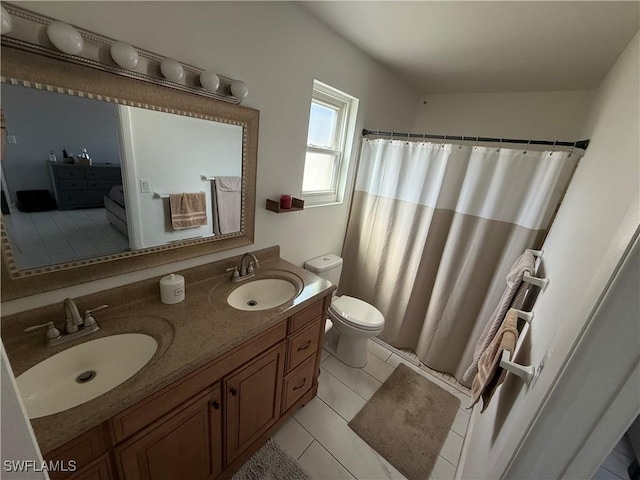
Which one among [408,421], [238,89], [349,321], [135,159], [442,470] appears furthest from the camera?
[349,321]

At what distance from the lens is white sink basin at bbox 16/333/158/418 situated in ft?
2.50

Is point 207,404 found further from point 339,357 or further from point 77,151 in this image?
point 339,357

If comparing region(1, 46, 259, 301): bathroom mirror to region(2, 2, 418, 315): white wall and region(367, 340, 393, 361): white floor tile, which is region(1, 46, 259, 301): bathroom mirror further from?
region(367, 340, 393, 361): white floor tile

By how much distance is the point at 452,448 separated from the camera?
1547 mm

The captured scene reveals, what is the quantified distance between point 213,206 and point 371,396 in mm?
1691

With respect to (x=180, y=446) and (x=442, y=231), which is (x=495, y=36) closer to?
(x=442, y=231)

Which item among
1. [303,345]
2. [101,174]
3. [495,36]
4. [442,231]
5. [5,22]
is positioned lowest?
[303,345]

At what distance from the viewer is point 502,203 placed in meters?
1.68

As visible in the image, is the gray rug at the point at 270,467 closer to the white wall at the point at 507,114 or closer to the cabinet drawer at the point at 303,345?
the cabinet drawer at the point at 303,345

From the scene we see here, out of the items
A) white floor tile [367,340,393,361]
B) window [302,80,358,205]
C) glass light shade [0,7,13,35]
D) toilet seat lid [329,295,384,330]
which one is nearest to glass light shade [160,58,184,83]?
glass light shade [0,7,13,35]

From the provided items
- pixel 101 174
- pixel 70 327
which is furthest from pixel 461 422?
pixel 101 174

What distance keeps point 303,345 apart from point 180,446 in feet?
2.22

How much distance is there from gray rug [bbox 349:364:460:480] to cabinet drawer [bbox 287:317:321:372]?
0.59 metres

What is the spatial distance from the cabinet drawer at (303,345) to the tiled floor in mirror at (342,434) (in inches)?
17.9
